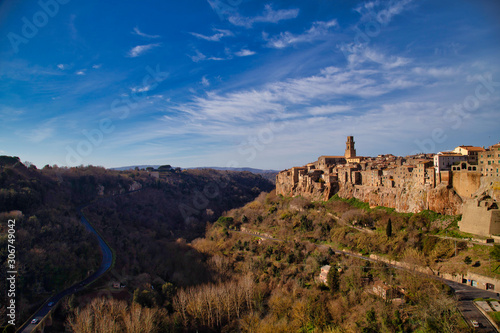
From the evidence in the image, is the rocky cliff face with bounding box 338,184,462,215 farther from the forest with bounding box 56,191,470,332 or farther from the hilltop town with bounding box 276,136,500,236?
the forest with bounding box 56,191,470,332

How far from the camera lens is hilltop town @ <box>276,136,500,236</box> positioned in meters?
25.0

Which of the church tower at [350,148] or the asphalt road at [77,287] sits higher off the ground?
the church tower at [350,148]

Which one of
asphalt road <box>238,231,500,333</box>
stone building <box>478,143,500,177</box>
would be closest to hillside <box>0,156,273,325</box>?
asphalt road <box>238,231,500,333</box>

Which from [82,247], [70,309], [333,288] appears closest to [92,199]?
[82,247]

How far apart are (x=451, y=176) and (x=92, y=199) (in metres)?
60.2

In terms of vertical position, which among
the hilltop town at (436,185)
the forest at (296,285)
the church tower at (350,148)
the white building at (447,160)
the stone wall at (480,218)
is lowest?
the forest at (296,285)

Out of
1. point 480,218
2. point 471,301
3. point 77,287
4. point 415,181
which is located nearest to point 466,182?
point 480,218

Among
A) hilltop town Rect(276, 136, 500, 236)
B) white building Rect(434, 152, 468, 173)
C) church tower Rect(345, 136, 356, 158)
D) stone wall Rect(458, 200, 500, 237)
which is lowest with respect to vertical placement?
stone wall Rect(458, 200, 500, 237)

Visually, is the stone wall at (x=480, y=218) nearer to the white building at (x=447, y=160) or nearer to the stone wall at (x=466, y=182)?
the stone wall at (x=466, y=182)

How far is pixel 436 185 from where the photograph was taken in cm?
2950

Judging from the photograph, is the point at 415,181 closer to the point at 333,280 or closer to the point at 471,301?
the point at 471,301

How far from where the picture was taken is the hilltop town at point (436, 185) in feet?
82.0

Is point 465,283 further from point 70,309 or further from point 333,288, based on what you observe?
point 70,309

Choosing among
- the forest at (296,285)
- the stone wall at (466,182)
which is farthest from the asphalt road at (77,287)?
the stone wall at (466,182)
